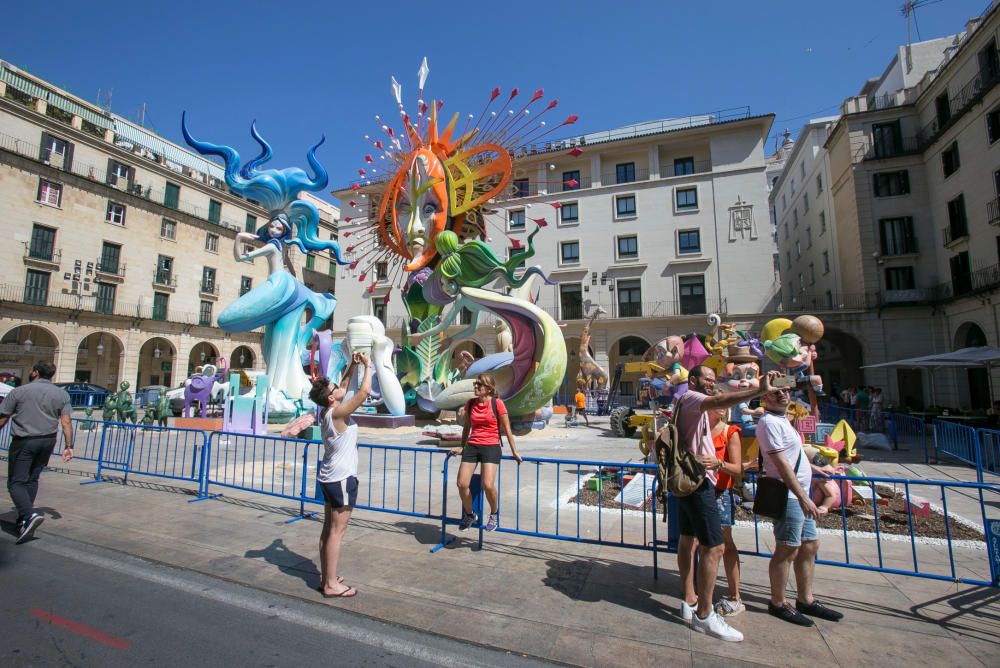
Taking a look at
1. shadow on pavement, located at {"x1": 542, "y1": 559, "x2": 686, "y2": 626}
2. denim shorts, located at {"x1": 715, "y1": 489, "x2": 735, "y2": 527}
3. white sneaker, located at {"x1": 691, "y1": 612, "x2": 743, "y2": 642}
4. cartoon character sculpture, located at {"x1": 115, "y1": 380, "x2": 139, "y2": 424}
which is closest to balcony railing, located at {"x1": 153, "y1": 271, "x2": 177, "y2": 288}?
cartoon character sculpture, located at {"x1": 115, "y1": 380, "x2": 139, "y2": 424}

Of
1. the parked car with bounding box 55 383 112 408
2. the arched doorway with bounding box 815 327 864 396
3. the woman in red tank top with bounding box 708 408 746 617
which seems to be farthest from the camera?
the arched doorway with bounding box 815 327 864 396

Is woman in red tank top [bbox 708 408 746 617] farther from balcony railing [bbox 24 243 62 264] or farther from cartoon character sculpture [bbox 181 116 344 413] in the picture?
balcony railing [bbox 24 243 62 264]

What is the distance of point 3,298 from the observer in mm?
24750

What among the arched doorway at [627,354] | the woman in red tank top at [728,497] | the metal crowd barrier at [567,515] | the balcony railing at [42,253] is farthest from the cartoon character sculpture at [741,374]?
the balcony railing at [42,253]

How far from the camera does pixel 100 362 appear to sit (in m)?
31.3

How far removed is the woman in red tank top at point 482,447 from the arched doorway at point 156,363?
1336 inches

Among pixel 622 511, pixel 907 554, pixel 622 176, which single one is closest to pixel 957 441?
pixel 907 554

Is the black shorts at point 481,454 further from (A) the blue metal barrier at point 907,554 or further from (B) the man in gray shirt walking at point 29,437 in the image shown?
(B) the man in gray shirt walking at point 29,437

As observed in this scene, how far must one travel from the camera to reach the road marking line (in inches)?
119

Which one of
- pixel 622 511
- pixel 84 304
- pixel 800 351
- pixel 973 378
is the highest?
pixel 84 304

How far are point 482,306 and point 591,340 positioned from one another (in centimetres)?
1749

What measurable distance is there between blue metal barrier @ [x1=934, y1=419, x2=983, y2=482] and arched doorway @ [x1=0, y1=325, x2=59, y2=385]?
36033 millimetres

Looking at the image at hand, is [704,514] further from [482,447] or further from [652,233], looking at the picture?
Result: [652,233]

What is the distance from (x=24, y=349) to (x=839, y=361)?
148 feet
